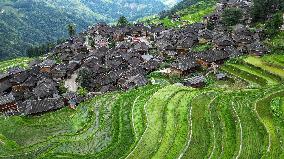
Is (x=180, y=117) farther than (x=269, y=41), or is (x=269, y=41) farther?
(x=269, y=41)

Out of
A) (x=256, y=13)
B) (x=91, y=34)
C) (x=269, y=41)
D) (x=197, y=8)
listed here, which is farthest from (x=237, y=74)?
(x=197, y=8)

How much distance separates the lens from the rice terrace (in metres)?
41.7

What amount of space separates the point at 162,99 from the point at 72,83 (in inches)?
1225

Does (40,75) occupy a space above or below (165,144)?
below

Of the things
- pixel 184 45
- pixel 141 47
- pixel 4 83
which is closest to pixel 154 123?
pixel 184 45

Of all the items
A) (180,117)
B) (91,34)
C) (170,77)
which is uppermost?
(180,117)

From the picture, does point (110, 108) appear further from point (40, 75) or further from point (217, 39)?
point (217, 39)

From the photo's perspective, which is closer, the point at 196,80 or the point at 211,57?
the point at 196,80

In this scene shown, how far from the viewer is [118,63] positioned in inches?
3145

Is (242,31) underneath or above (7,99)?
above

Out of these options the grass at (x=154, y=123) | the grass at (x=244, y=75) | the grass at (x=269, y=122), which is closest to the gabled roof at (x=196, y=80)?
the grass at (x=154, y=123)

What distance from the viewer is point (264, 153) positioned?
37188mm

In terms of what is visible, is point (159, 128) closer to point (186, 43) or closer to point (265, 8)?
point (186, 43)

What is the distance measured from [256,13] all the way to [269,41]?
752 inches
